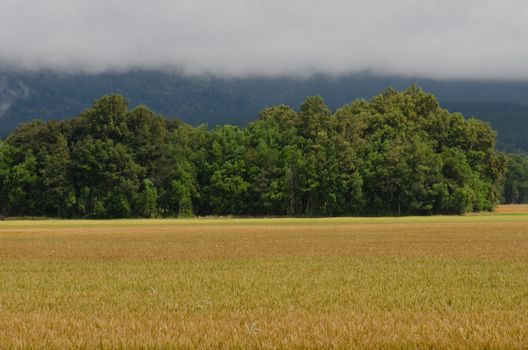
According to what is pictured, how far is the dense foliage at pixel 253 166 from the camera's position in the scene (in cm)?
11281

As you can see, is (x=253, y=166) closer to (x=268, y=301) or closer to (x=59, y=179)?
(x=59, y=179)

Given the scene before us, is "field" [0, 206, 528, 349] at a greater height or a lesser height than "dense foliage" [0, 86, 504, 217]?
lesser

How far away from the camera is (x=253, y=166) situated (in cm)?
11881

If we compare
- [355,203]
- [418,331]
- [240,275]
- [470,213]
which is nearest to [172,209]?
[355,203]

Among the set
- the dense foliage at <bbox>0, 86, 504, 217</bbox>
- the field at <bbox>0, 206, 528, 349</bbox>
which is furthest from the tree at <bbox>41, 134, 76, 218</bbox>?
the field at <bbox>0, 206, 528, 349</bbox>

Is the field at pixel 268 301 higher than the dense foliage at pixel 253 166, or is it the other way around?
the dense foliage at pixel 253 166

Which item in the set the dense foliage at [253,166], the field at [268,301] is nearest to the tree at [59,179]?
the dense foliage at [253,166]

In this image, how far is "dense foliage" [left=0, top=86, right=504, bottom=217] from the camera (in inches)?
4441

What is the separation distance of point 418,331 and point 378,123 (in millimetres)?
117890

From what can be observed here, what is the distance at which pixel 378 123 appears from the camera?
127375 mm

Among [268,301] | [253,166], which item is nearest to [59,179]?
[253,166]

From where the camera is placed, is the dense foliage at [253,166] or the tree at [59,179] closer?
the dense foliage at [253,166]

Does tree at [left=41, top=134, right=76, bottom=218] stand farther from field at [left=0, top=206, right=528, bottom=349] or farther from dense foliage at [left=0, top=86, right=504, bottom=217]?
field at [left=0, top=206, right=528, bottom=349]

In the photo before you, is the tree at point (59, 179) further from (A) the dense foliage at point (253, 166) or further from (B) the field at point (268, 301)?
(B) the field at point (268, 301)
